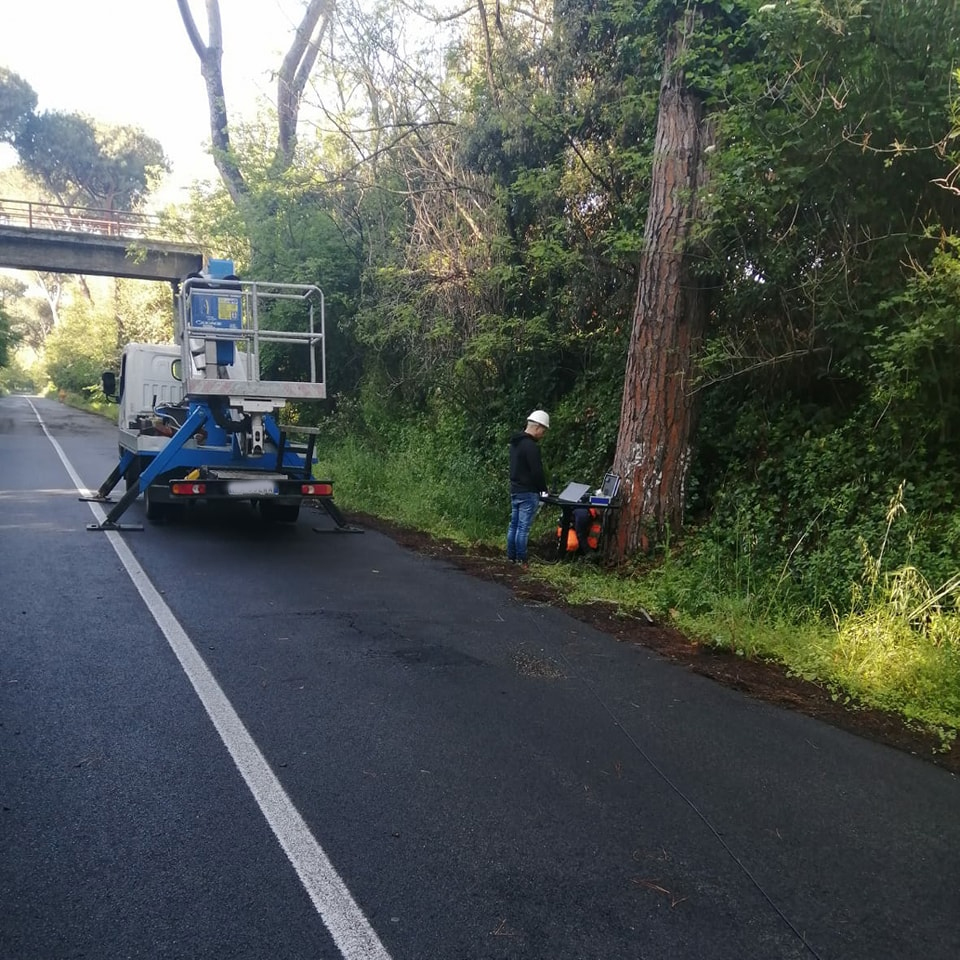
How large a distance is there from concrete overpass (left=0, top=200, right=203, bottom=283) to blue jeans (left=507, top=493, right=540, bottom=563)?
2350 cm

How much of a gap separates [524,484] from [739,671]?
396 centimetres

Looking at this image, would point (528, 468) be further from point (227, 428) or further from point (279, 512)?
point (279, 512)

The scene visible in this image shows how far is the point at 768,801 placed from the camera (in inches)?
154

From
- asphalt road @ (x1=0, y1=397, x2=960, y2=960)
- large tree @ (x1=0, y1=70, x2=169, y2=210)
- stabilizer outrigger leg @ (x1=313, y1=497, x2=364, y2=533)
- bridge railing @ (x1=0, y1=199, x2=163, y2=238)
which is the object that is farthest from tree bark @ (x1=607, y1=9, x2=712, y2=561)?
large tree @ (x1=0, y1=70, x2=169, y2=210)

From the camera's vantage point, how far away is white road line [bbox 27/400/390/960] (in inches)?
111

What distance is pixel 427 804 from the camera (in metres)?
3.74

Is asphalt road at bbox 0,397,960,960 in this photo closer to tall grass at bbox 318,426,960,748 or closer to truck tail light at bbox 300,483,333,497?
tall grass at bbox 318,426,960,748

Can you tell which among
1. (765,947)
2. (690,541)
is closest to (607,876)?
(765,947)

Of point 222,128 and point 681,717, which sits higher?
point 222,128

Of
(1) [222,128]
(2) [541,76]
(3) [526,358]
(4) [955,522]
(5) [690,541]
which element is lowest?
(5) [690,541]

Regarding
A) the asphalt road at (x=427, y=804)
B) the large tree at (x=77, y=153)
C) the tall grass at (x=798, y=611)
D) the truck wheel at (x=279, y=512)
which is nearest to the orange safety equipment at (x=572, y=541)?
the tall grass at (x=798, y=611)

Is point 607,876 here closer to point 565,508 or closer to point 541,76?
point 565,508

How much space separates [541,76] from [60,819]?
11.4 m

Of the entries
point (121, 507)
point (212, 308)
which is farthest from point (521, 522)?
point (121, 507)
